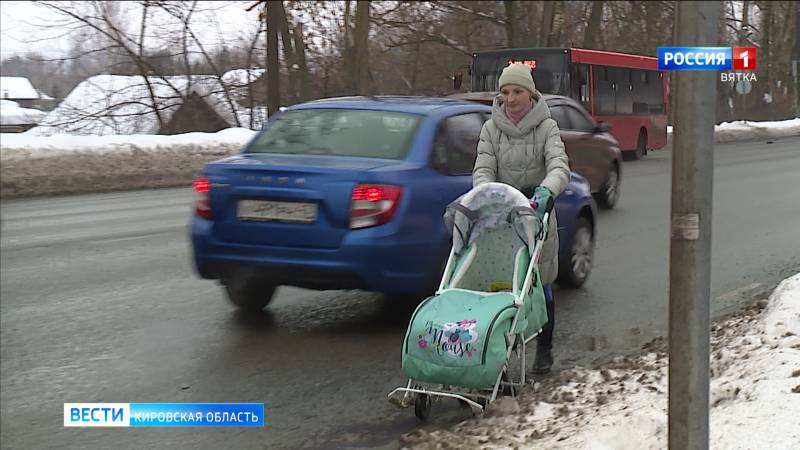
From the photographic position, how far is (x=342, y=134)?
24.8ft

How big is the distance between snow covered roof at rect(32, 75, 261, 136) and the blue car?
21319 millimetres

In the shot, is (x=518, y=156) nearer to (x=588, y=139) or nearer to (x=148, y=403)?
(x=148, y=403)

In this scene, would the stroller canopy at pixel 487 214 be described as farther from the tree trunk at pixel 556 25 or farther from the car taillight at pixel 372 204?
the tree trunk at pixel 556 25

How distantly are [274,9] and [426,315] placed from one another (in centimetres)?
2346

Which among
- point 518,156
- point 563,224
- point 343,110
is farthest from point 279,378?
point 563,224

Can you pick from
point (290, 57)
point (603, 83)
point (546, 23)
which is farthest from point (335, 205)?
point (546, 23)

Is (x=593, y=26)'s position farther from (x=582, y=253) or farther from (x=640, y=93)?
(x=582, y=253)

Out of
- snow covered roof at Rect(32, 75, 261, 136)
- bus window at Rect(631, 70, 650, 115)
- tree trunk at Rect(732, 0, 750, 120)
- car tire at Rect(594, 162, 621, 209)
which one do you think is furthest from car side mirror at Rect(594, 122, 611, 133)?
snow covered roof at Rect(32, 75, 261, 136)

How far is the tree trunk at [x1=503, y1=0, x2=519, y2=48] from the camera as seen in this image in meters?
33.1

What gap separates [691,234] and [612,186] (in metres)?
11.9

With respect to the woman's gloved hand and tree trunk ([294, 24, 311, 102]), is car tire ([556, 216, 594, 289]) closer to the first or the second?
the woman's gloved hand

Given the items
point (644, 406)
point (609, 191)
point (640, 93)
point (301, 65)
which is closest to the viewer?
point (644, 406)

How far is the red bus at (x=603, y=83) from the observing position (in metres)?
23.8

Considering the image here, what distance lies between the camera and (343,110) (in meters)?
7.92
